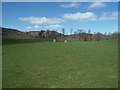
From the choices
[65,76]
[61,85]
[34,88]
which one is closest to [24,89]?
[34,88]

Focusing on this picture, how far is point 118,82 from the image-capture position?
31.9ft

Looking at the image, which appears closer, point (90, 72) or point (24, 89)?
point (24, 89)

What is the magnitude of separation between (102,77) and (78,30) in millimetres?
107519

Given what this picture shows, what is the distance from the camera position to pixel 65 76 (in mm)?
11016

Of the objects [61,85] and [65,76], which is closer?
[61,85]

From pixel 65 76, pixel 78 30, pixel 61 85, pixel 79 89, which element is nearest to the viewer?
pixel 79 89

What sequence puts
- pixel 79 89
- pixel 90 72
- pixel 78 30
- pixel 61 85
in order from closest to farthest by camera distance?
1. pixel 79 89
2. pixel 61 85
3. pixel 90 72
4. pixel 78 30

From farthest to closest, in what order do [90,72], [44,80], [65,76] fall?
[90,72] → [65,76] → [44,80]

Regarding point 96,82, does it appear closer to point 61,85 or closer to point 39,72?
point 61,85

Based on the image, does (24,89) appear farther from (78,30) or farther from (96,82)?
(78,30)

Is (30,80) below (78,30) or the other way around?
below

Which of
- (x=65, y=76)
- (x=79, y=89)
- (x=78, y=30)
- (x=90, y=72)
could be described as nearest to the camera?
(x=79, y=89)

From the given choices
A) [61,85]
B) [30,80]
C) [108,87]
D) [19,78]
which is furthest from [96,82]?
[19,78]

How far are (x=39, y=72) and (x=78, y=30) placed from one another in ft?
349
